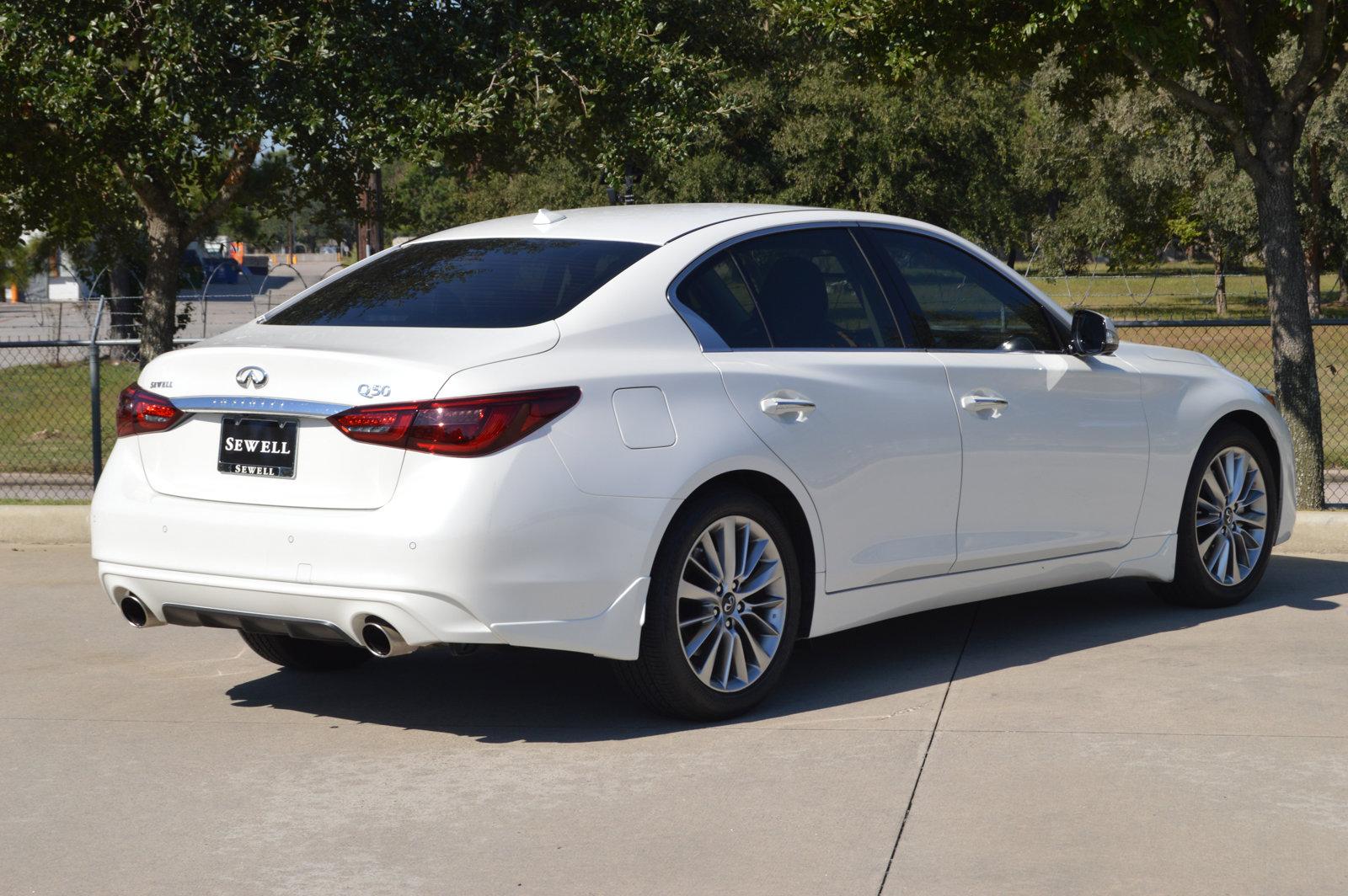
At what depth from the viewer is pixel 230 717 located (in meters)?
6.02

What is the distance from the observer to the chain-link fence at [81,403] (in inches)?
466

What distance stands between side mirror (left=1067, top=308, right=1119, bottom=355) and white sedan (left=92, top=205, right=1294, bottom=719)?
0.05 ft

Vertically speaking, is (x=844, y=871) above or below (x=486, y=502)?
below

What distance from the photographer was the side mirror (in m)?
7.01

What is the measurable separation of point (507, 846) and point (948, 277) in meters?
3.25

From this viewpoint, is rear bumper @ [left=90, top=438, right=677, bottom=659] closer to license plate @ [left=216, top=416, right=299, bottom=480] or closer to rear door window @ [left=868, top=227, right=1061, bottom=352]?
license plate @ [left=216, top=416, right=299, bottom=480]

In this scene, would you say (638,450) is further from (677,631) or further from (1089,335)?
(1089,335)

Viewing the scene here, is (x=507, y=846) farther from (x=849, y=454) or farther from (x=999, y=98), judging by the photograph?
(x=999, y=98)

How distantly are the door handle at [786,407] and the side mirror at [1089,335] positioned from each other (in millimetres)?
1620

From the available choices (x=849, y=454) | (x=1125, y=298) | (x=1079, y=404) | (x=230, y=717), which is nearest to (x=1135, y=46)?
(x=1079, y=404)

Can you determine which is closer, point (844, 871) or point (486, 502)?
point (844, 871)

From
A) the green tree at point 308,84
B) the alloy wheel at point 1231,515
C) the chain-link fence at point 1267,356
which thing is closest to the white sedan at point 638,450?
the alloy wheel at point 1231,515

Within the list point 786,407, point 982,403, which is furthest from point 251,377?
point 982,403

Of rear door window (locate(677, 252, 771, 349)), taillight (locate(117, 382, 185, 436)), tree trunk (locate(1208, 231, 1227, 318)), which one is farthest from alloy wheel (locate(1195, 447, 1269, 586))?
tree trunk (locate(1208, 231, 1227, 318))
